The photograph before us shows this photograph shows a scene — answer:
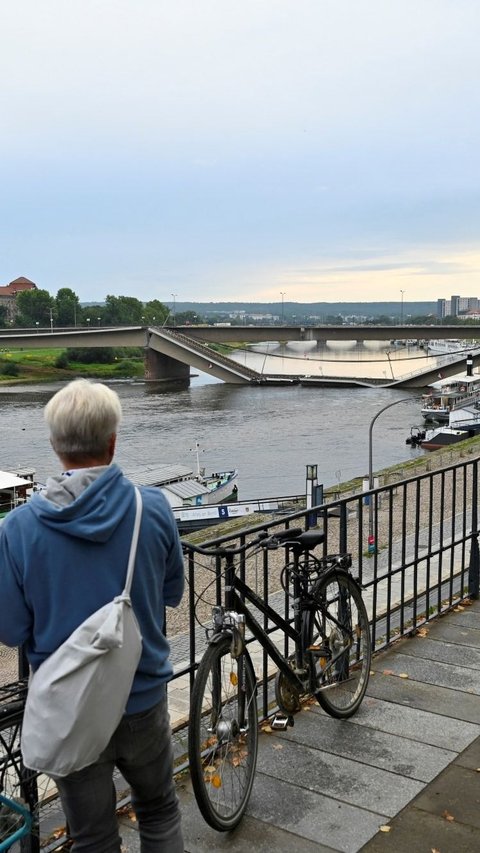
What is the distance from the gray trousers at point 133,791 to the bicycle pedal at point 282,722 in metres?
1.44

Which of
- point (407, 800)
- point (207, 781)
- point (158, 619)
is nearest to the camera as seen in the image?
point (158, 619)

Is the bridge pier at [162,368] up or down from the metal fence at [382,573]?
down

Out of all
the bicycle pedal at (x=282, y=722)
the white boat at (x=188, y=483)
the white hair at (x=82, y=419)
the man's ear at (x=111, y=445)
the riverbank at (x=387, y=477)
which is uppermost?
the white hair at (x=82, y=419)

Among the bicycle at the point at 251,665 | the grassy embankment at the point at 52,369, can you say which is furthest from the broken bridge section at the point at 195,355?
the bicycle at the point at 251,665

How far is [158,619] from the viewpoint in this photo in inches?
98.2

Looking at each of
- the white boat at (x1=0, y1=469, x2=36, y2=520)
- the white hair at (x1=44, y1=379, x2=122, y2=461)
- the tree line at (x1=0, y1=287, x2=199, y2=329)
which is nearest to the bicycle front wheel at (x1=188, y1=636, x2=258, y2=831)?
the white hair at (x1=44, y1=379, x2=122, y2=461)

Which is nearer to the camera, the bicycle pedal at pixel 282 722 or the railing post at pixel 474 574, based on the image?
the bicycle pedal at pixel 282 722

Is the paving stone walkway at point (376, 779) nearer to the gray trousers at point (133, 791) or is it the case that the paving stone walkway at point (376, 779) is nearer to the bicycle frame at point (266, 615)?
the bicycle frame at point (266, 615)

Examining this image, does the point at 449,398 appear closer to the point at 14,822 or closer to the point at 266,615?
the point at 266,615

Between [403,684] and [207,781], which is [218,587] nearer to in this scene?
[207,781]

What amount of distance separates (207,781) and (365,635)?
5.44 ft

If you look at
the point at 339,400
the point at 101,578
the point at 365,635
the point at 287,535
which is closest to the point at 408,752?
the point at 365,635

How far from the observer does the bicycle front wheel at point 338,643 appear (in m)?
4.07

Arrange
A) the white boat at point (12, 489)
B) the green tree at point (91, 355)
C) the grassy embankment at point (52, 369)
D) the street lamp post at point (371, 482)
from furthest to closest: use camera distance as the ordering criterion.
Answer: the green tree at point (91, 355) < the grassy embankment at point (52, 369) < the white boat at point (12, 489) < the street lamp post at point (371, 482)
